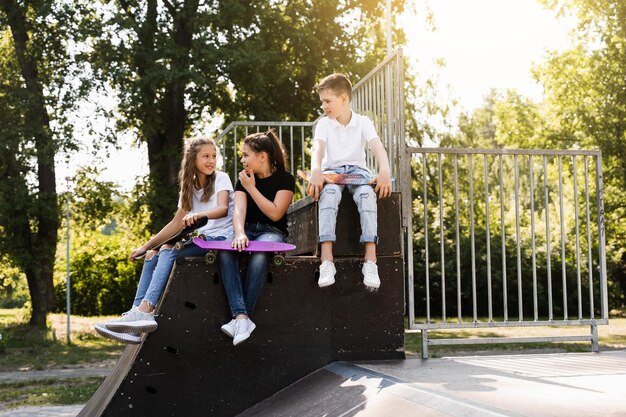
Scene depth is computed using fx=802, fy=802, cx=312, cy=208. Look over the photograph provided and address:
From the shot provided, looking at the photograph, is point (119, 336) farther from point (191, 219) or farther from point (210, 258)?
point (191, 219)

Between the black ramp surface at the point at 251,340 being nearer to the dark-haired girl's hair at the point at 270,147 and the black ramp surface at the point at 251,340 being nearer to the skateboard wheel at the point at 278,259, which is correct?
the skateboard wheel at the point at 278,259

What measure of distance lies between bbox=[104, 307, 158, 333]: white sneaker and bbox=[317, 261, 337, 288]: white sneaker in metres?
1.03

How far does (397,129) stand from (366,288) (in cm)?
125

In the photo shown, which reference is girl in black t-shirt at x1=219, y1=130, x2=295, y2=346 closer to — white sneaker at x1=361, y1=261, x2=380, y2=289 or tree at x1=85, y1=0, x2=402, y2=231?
white sneaker at x1=361, y1=261, x2=380, y2=289

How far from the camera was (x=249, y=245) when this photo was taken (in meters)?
4.88

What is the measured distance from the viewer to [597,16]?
2534 cm

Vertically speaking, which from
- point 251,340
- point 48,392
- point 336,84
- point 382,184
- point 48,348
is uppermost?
point 336,84

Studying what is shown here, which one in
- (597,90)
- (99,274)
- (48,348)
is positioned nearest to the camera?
(48,348)

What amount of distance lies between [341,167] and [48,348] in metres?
14.3

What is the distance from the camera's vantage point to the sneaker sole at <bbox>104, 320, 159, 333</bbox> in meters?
4.61

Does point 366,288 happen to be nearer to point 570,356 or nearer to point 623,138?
point 570,356

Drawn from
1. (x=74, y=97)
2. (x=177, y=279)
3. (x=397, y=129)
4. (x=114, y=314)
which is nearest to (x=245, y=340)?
(x=177, y=279)

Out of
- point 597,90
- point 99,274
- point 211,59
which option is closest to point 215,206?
point 211,59

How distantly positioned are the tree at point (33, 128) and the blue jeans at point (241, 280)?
54.7 ft
